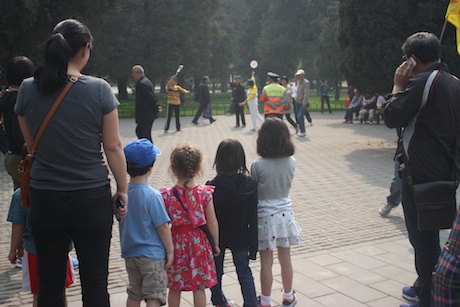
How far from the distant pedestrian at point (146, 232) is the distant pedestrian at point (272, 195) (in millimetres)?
970

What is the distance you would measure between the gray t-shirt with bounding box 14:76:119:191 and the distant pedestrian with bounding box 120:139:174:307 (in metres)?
0.53

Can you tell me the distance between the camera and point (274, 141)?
4.23m

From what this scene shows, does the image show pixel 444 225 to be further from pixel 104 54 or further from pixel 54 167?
pixel 104 54

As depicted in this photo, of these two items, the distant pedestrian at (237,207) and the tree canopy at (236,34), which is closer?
the distant pedestrian at (237,207)

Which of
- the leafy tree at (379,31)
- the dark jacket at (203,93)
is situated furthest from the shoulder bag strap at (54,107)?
the dark jacket at (203,93)

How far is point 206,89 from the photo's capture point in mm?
20641

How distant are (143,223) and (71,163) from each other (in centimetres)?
75

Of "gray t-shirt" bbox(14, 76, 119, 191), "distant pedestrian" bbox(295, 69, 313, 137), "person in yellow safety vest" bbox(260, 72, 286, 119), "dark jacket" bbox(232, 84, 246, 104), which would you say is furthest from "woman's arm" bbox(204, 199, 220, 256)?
"dark jacket" bbox(232, 84, 246, 104)

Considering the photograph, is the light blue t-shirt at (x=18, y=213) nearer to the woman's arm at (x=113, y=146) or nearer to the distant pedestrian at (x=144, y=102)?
the woman's arm at (x=113, y=146)

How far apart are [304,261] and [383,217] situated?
2.17 metres

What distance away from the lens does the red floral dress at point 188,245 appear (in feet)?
12.2

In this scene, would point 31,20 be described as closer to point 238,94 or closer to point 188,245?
point 238,94

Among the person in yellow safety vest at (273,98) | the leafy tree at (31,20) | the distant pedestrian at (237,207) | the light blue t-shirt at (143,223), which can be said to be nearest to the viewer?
the light blue t-shirt at (143,223)

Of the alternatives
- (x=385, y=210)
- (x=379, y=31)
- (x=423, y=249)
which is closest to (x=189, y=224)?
(x=423, y=249)
